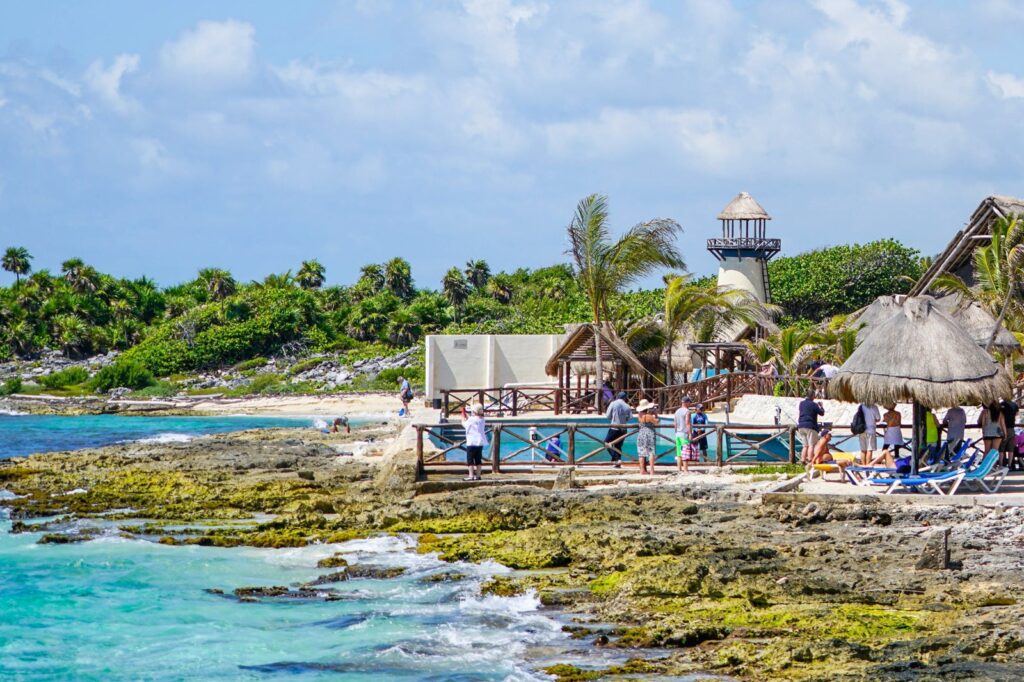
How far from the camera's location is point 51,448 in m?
39.8

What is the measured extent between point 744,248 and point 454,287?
80.6ft

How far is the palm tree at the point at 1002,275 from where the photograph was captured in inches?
1094

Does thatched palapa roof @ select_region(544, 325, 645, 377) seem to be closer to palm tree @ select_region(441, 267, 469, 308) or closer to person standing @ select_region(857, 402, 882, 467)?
person standing @ select_region(857, 402, 882, 467)

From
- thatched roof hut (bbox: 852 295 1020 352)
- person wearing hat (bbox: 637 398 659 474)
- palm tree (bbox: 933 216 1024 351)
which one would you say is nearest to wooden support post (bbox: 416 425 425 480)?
person wearing hat (bbox: 637 398 659 474)

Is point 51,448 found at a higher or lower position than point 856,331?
lower

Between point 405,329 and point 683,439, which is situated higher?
point 405,329

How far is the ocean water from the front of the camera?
40.6ft

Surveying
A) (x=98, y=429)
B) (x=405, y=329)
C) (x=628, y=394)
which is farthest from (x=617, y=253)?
(x=405, y=329)

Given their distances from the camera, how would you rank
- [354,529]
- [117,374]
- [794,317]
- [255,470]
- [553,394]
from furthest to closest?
[117,374] < [794,317] < [553,394] < [255,470] < [354,529]

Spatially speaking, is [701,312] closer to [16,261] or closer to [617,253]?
[617,253]

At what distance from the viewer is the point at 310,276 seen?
8694 centimetres

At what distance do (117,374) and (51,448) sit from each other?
1229 inches

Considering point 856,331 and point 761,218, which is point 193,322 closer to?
point 761,218

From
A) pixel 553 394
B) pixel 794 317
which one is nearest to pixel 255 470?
pixel 553 394
